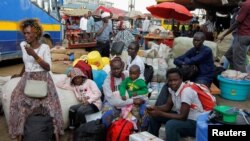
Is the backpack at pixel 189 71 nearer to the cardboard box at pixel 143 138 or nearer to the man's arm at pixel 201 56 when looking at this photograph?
the man's arm at pixel 201 56

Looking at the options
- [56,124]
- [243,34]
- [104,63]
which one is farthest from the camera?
[104,63]

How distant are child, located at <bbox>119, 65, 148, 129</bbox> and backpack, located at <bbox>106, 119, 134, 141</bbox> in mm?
260

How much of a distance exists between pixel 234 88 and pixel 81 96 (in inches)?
121

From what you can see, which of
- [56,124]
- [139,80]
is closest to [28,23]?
[56,124]

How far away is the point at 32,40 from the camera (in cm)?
392

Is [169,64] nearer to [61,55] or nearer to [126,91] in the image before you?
[126,91]

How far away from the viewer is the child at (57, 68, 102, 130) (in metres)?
4.46

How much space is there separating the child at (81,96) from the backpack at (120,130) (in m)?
0.57

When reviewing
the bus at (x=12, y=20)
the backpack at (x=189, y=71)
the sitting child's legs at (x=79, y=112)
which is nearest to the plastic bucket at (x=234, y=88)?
the backpack at (x=189, y=71)

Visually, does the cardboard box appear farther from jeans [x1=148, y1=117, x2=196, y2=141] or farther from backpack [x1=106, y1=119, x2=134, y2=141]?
backpack [x1=106, y1=119, x2=134, y2=141]

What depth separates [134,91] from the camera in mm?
4410

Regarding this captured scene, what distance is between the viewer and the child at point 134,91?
14.1 ft

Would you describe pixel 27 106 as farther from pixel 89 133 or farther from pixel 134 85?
pixel 134 85

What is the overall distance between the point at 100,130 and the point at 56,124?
0.63m
